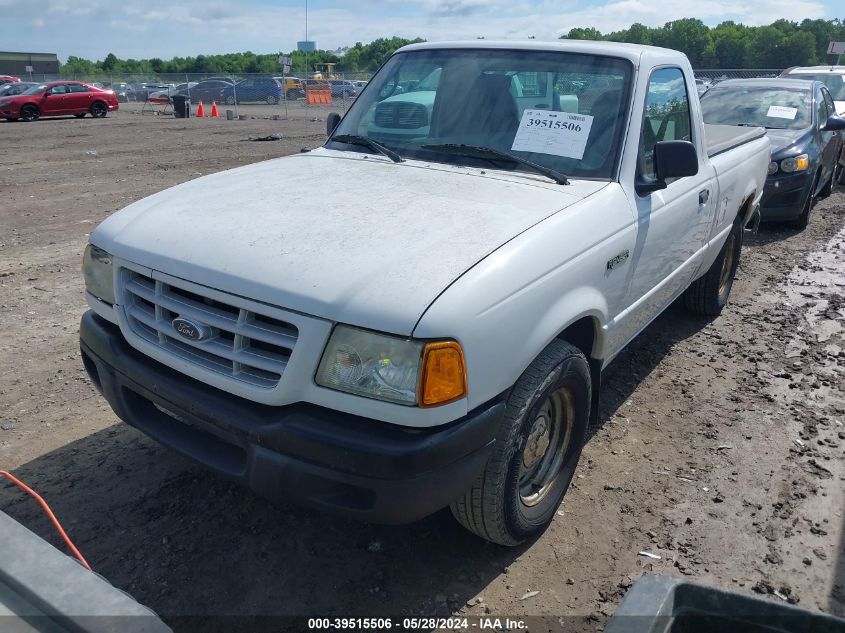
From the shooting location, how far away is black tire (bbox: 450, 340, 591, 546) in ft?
8.19

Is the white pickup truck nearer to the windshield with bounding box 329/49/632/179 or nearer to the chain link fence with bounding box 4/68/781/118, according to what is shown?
the windshield with bounding box 329/49/632/179

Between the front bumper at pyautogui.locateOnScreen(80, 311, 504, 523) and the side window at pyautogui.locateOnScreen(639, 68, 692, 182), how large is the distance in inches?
73.8

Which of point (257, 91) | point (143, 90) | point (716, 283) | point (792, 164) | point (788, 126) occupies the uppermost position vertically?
point (143, 90)

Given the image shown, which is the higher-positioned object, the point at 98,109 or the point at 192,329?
the point at 98,109

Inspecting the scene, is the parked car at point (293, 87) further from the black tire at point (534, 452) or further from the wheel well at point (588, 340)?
the black tire at point (534, 452)

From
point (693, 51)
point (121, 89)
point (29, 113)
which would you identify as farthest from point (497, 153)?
point (693, 51)

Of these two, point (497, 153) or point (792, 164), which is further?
point (792, 164)

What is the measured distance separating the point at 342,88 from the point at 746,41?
8512 centimetres

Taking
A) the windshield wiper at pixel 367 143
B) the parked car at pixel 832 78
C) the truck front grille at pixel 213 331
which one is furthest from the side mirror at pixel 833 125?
the truck front grille at pixel 213 331

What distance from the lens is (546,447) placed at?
3006 millimetres

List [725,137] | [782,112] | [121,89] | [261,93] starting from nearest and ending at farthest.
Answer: [725,137]
[782,112]
[261,93]
[121,89]

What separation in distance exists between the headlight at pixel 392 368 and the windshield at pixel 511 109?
Answer: 4.92ft

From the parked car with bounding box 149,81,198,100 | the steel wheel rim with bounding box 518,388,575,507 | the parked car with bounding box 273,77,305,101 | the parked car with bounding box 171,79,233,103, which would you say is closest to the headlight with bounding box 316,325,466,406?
the steel wheel rim with bounding box 518,388,575,507

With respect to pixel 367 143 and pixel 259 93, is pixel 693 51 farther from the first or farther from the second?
pixel 367 143
